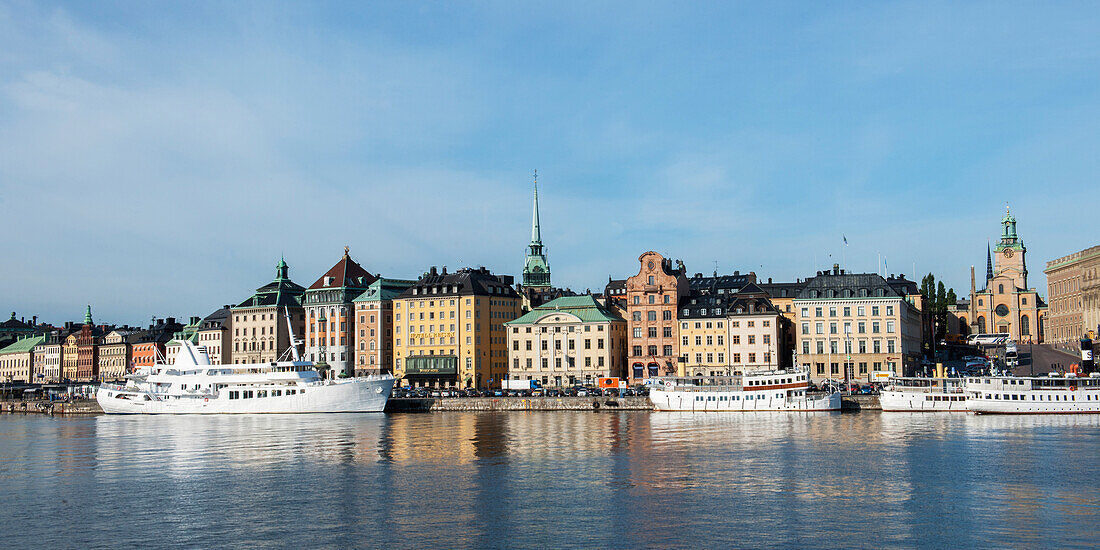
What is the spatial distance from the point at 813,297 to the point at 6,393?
131 m

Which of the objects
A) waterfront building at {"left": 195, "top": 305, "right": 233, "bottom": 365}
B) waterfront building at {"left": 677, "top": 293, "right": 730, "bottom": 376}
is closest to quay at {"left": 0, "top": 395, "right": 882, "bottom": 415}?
waterfront building at {"left": 677, "top": 293, "right": 730, "bottom": 376}

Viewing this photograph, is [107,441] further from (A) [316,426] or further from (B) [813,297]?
(B) [813,297]

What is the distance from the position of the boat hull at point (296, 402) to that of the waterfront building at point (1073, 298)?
324 feet

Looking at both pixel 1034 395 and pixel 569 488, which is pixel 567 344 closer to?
pixel 1034 395

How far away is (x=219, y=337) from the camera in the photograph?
7416 inches

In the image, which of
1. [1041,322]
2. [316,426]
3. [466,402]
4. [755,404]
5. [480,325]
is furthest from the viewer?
[1041,322]

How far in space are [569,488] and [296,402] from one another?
7024 cm

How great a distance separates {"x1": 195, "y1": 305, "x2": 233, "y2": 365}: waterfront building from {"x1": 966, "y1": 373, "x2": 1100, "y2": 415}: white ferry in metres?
131

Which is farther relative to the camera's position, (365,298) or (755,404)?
(365,298)

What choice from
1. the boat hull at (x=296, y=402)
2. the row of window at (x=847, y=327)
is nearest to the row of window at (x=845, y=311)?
the row of window at (x=847, y=327)

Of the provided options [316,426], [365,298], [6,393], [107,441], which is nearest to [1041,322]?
[365,298]

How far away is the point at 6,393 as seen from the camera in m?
173

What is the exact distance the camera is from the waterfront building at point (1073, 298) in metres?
152

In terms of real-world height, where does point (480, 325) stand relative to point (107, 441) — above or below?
above
